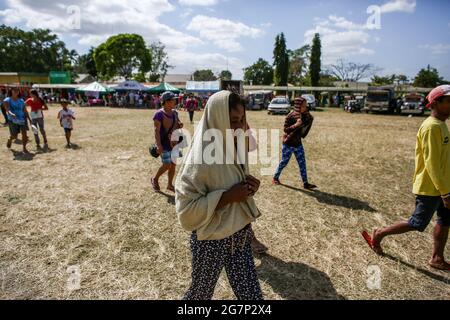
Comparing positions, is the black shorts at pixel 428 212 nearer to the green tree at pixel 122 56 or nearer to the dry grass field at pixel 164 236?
the dry grass field at pixel 164 236

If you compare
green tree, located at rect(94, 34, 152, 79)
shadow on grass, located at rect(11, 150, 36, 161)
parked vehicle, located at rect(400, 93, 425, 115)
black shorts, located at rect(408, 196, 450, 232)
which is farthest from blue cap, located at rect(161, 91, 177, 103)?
green tree, located at rect(94, 34, 152, 79)

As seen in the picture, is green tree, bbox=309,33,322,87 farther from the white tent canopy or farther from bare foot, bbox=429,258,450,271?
bare foot, bbox=429,258,450,271

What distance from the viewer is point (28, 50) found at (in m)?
63.0

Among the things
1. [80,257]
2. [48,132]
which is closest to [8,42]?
[48,132]

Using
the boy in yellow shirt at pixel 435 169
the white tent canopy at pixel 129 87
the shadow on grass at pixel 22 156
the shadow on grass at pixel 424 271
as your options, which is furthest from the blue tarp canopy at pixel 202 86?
the boy in yellow shirt at pixel 435 169

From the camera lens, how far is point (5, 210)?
184 inches

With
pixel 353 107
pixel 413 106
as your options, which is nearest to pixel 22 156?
pixel 353 107

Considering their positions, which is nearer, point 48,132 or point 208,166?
point 208,166

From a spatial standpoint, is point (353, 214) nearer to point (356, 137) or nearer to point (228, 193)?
point (228, 193)

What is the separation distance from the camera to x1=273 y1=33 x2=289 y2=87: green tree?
193 ft

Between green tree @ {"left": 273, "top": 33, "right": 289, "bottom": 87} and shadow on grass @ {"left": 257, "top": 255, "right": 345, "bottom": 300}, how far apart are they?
2299 inches
